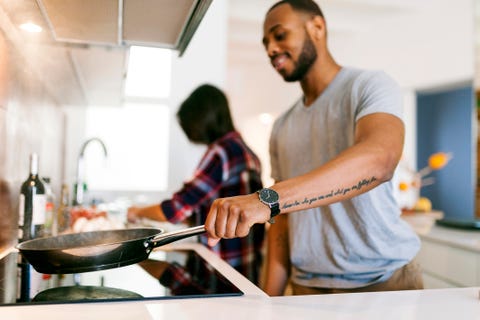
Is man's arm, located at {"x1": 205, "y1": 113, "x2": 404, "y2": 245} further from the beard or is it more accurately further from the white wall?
the white wall

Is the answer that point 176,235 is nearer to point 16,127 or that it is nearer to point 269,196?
point 269,196

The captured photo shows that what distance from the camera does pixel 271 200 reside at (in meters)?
0.70

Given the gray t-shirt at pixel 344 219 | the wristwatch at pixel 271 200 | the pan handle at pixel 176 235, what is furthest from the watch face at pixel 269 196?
the gray t-shirt at pixel 344 219

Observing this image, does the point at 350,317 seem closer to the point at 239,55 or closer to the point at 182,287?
the point at 182,287

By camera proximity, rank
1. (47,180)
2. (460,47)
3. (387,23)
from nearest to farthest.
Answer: (47,180), (460,47), (387,23)

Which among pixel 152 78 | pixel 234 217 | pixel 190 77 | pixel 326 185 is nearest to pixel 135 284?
pixel 234 217

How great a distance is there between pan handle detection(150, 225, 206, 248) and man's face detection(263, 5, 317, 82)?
2.01 feet

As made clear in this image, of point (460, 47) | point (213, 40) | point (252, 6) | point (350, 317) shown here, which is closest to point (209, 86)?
point (213, 40)

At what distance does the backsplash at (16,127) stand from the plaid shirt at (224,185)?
0.49 meters

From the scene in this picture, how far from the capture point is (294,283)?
4.02ft

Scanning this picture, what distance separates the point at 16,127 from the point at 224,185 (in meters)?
0.68

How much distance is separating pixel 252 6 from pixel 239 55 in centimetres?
133

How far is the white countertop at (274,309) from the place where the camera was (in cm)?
60

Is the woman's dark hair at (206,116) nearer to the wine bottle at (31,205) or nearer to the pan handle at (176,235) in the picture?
the wine bottle at (31,205)
